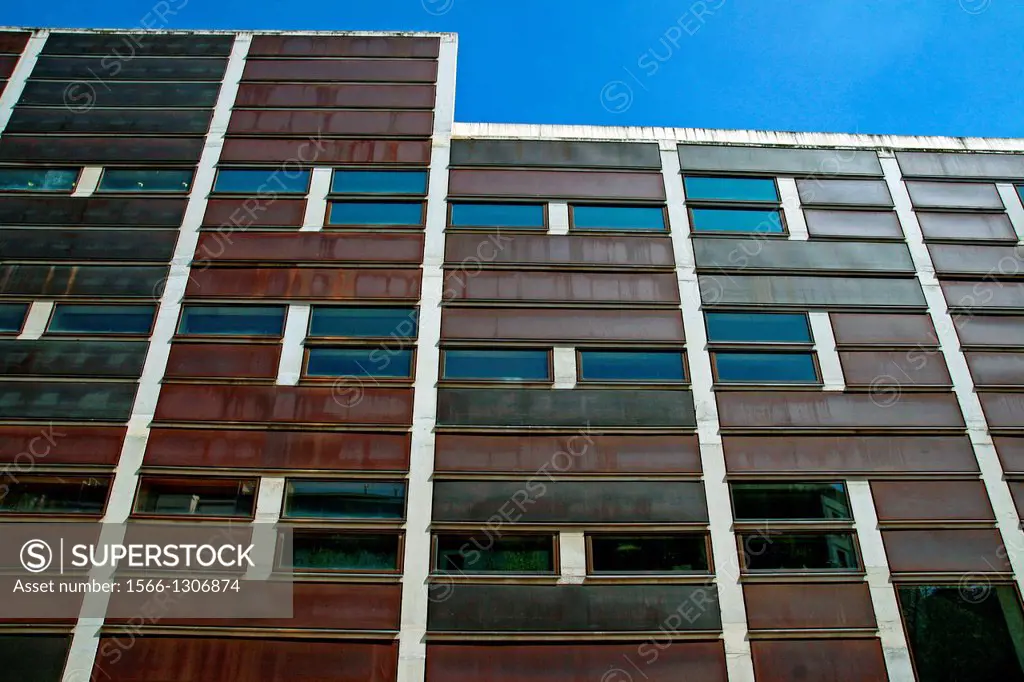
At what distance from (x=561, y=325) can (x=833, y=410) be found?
26.4 feet

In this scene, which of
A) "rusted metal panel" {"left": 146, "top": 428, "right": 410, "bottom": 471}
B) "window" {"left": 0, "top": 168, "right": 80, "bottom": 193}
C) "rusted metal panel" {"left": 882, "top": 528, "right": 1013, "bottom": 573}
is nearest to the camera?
"rusted metal panel" {"left": 882, "top": 528, "right": 1013, "bottom": 573}

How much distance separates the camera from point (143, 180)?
21547 millimetres

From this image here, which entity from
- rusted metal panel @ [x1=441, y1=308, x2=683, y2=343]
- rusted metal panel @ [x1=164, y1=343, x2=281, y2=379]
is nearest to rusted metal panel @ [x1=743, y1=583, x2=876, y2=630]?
rusted metal panel @ [x1=441, y1=308, x2=683, y2=343]

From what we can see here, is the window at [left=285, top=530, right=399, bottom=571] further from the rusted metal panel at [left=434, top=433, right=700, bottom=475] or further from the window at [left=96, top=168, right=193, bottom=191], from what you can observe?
the window at [left=96, top=168, right=193, bottom=191]

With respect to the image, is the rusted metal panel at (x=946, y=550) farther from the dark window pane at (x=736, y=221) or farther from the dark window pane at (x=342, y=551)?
the dark window pane at (x=342, y=551)

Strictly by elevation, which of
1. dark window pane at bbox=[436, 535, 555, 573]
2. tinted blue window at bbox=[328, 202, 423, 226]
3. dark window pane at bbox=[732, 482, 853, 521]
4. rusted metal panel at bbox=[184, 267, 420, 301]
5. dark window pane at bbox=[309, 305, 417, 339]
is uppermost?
tinted blue window at bbox=[328, 202, 423, 226]

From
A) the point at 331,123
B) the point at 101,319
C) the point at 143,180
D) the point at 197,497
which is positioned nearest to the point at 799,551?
the point at 197,497

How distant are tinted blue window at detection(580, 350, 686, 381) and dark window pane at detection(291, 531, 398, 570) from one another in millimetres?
7083

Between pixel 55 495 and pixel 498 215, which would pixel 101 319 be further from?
pixel 498 215

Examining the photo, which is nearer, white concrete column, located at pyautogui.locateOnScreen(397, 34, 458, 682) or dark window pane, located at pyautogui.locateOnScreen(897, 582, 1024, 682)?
white concrete column, located at pyautogui.locateOnScreen(397, 34, 458, 682)

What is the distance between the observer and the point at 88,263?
65.3 feet

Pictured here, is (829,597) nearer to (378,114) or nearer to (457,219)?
(457,219)

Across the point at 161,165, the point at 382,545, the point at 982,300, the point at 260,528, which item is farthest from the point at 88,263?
the point at 982,300

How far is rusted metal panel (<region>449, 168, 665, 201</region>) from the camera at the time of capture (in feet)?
71.1
